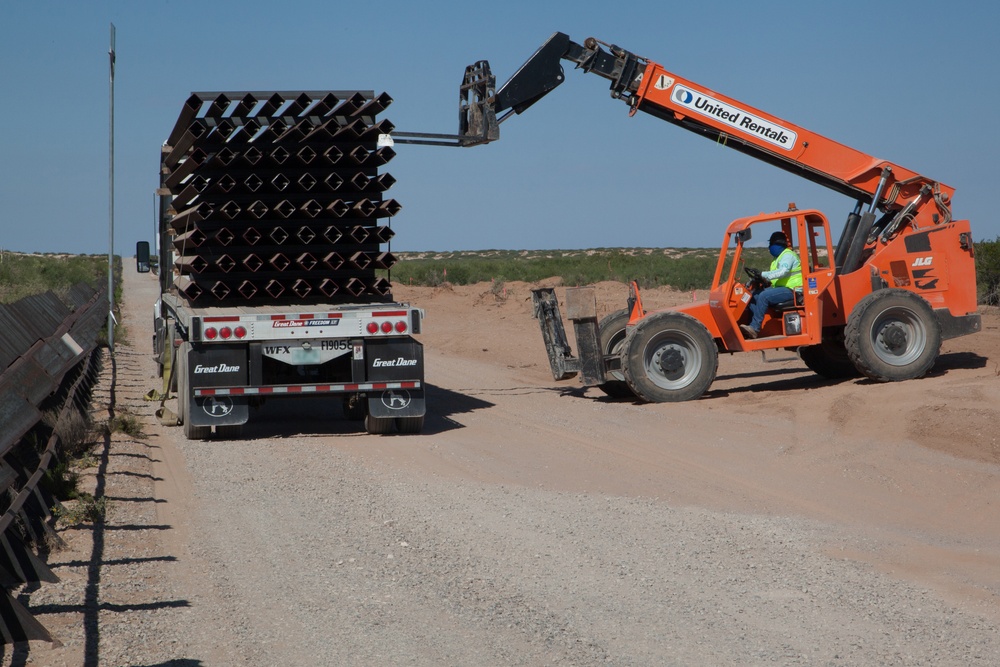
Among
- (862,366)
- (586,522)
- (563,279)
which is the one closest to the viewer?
(586,522)

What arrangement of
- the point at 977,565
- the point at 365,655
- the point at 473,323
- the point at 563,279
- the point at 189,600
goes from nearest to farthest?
the point at 365,655
the point at 189,600
the point at 977,565
the point at 473,323
the point at 563,279

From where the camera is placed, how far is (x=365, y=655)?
16.9 ft

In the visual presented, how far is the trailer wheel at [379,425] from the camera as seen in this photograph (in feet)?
39.0

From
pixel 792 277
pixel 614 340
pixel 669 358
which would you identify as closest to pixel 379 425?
pixel 669 358

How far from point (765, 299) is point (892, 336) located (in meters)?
1.65

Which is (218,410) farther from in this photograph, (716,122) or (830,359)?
(830,359)

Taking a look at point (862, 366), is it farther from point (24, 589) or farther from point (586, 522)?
point (24, 589)

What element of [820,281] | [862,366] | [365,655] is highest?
[820,281]

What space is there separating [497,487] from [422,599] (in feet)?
9.87

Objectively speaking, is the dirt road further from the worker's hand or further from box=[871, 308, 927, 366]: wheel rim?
the worker's hand

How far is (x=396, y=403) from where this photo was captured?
1177 cm

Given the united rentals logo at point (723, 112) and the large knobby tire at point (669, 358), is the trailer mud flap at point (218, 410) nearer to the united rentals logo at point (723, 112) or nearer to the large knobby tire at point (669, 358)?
the large knobby tire at point (669, 358)

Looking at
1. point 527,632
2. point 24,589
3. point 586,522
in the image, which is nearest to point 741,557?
point 586,522

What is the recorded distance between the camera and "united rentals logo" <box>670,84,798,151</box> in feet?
47.4
